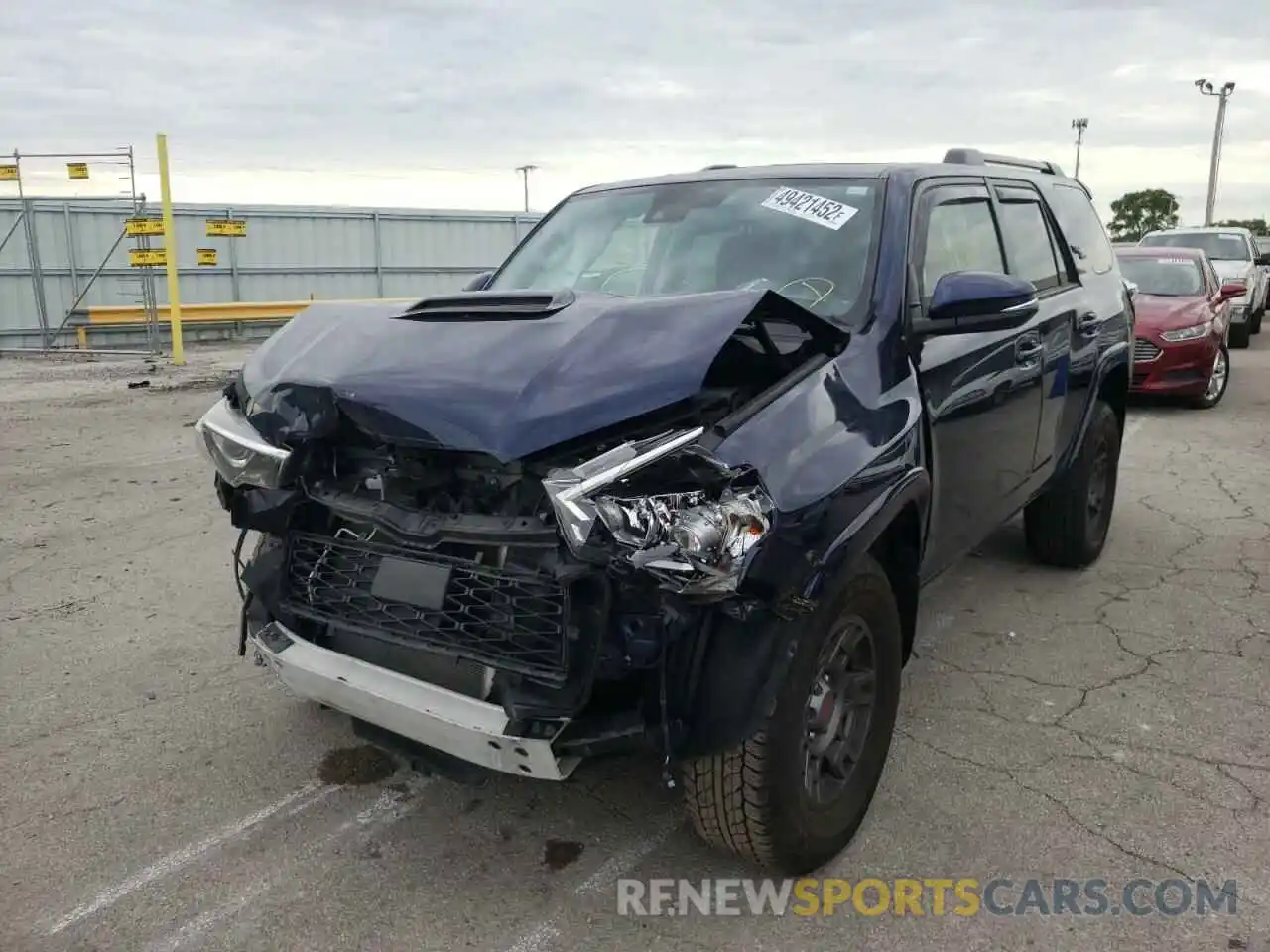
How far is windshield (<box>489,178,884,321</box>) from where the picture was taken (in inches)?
134

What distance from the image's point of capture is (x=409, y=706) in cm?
253

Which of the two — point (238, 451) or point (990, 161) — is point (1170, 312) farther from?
point (238, 451)

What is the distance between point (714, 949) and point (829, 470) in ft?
4.06

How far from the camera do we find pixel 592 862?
2.92m

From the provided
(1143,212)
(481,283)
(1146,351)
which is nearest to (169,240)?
(481,283)

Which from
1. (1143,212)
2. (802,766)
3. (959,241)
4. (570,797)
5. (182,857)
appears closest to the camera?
(802,766)

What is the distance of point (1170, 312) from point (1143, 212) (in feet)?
195

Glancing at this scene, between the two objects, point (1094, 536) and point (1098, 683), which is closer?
point (1098, 683)

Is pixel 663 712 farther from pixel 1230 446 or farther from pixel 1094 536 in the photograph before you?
pixel 1230 446

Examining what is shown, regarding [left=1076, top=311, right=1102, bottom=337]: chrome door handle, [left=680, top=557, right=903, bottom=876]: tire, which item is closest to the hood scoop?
[left=680, top=557, right=903, bottom=876]: tire

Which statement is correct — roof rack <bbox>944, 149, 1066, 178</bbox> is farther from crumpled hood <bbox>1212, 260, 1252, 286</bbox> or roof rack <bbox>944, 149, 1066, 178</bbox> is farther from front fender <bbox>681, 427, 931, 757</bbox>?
crumpled hood <bbox>1212, 260, 1252, 286</bbox>

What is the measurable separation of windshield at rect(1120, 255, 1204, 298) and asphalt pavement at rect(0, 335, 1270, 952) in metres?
6.74

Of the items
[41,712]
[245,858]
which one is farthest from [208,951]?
[41,712]

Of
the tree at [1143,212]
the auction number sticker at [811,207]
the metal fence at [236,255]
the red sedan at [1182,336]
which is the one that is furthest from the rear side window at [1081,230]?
the tree at [1143,212]
